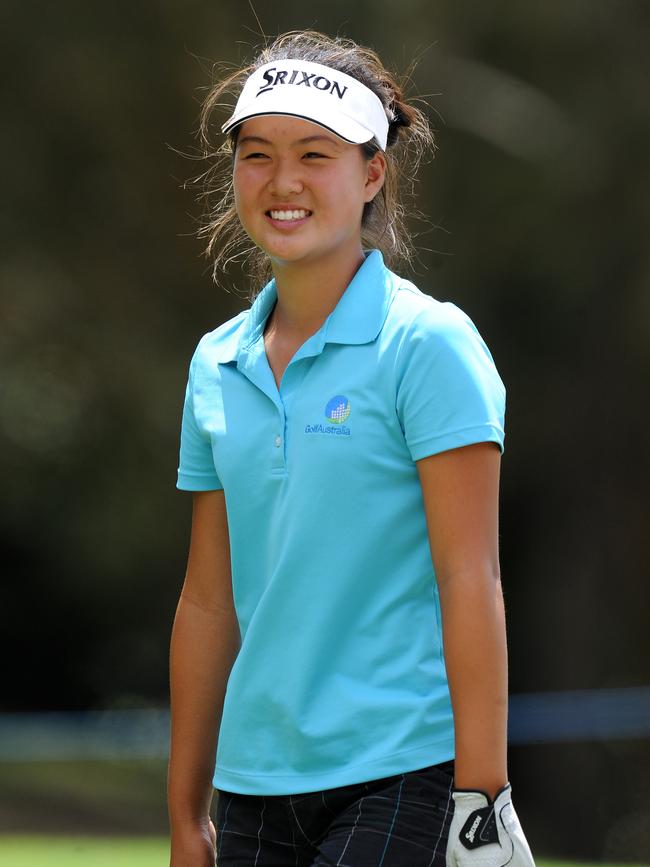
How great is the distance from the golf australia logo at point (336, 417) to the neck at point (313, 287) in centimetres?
24

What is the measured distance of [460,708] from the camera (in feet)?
7.02

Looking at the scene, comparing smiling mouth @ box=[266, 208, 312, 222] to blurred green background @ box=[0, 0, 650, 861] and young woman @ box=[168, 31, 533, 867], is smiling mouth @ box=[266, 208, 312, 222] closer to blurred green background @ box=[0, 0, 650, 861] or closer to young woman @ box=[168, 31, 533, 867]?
young woman @ box=[168, 31, 533, 867]

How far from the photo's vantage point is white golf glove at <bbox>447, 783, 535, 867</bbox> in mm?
2072

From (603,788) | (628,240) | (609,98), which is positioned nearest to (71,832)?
(603,788)

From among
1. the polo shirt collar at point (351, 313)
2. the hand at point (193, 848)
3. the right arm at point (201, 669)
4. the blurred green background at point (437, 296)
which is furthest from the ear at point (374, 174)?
the blurred green background at point (437, 296)

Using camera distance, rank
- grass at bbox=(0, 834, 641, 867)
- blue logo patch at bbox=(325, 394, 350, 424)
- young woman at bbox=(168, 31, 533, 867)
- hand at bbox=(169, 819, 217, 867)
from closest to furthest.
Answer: young woman at bbox=(168, 31, 533, 867)
blue logo patch at bbox=(325, 394, 350, 424)
hand at bbox=(169, 819, 217, 867)
grass at bbox=(0, 834, 641, 867)

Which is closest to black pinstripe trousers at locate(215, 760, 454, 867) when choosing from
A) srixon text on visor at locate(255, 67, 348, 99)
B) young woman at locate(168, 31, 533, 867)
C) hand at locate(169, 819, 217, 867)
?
young woman at locate(168, 31, 533, 867)

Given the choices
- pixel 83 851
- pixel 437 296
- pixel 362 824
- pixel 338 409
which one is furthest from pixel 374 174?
pixel 437 296

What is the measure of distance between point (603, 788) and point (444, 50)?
15.7 feet

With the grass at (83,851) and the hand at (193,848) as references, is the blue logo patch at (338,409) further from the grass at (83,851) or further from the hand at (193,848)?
Answer: the grass at (83,851)

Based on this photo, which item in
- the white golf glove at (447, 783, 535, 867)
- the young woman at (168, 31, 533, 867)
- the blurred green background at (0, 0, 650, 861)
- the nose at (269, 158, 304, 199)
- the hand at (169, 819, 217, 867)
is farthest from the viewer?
the blurred green background at (0, 0, 650, 861)

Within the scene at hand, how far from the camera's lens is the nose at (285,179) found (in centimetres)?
245

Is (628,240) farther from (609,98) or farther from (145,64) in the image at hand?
(145,64)

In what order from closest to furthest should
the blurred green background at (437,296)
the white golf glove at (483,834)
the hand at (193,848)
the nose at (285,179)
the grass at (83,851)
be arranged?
the white golf glove at (483,834)
the nose at (285,179)
the hand at (193,848)
the grass at (83,851)
the blurred green background at (437,296)
